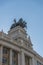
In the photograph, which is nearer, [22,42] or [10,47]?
[10,47]

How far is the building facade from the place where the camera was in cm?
5131

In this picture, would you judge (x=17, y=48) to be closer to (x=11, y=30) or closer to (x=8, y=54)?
(x=8, y=54)

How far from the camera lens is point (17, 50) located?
179ft

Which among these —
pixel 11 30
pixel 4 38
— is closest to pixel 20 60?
pixel 4 38

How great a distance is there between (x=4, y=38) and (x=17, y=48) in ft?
16.9

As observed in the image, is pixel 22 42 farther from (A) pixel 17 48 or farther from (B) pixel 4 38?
(B) pixel 4 38

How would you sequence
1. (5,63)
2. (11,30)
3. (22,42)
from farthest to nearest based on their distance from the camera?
(11,30) < (22,42) < (5,63)

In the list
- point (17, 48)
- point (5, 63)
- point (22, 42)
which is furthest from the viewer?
point (22, 42)

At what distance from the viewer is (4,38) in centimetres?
5128

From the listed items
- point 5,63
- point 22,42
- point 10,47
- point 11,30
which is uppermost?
point 11,30

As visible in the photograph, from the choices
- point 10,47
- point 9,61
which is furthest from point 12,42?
point 9,61

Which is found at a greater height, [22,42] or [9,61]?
[22,42]

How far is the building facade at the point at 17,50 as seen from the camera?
51312 millimetres

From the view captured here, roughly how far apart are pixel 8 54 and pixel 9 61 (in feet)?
5.67
